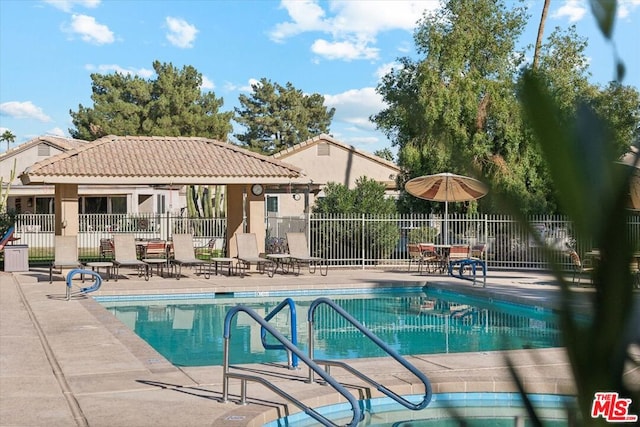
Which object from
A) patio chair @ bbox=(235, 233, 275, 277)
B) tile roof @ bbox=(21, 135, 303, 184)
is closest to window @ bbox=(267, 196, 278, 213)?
tile roof @ bbox=(21, 135, 303, 184)

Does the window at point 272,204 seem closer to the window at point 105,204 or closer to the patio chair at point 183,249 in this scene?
the window at point 105,204

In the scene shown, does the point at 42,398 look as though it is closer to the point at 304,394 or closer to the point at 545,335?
the point at 304,394

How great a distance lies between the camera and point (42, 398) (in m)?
7.31

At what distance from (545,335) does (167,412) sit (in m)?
6.47

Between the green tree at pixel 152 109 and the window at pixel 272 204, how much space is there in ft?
48.6

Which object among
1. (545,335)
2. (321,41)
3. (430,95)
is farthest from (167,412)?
(321,41)

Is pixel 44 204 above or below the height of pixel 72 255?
above

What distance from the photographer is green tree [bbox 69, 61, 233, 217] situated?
50000 mm

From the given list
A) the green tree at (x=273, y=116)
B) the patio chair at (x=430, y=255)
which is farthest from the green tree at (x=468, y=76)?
the green tree at (x=273, y=116)

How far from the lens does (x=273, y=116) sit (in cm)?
6612

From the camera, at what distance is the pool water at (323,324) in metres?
11.9

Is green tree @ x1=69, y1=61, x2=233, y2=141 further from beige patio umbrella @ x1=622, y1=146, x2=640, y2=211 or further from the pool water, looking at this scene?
beige patio umbrella @ x1=622, y1=146, x2=640, y2=211

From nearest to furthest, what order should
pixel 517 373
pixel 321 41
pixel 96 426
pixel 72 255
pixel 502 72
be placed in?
1. pixel 517 373
2. pixel 96 426
3. pixel 72 255
4. pixel 502 72
5. pixel 321 41

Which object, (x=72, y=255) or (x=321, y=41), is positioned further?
(x=321, y=41)
